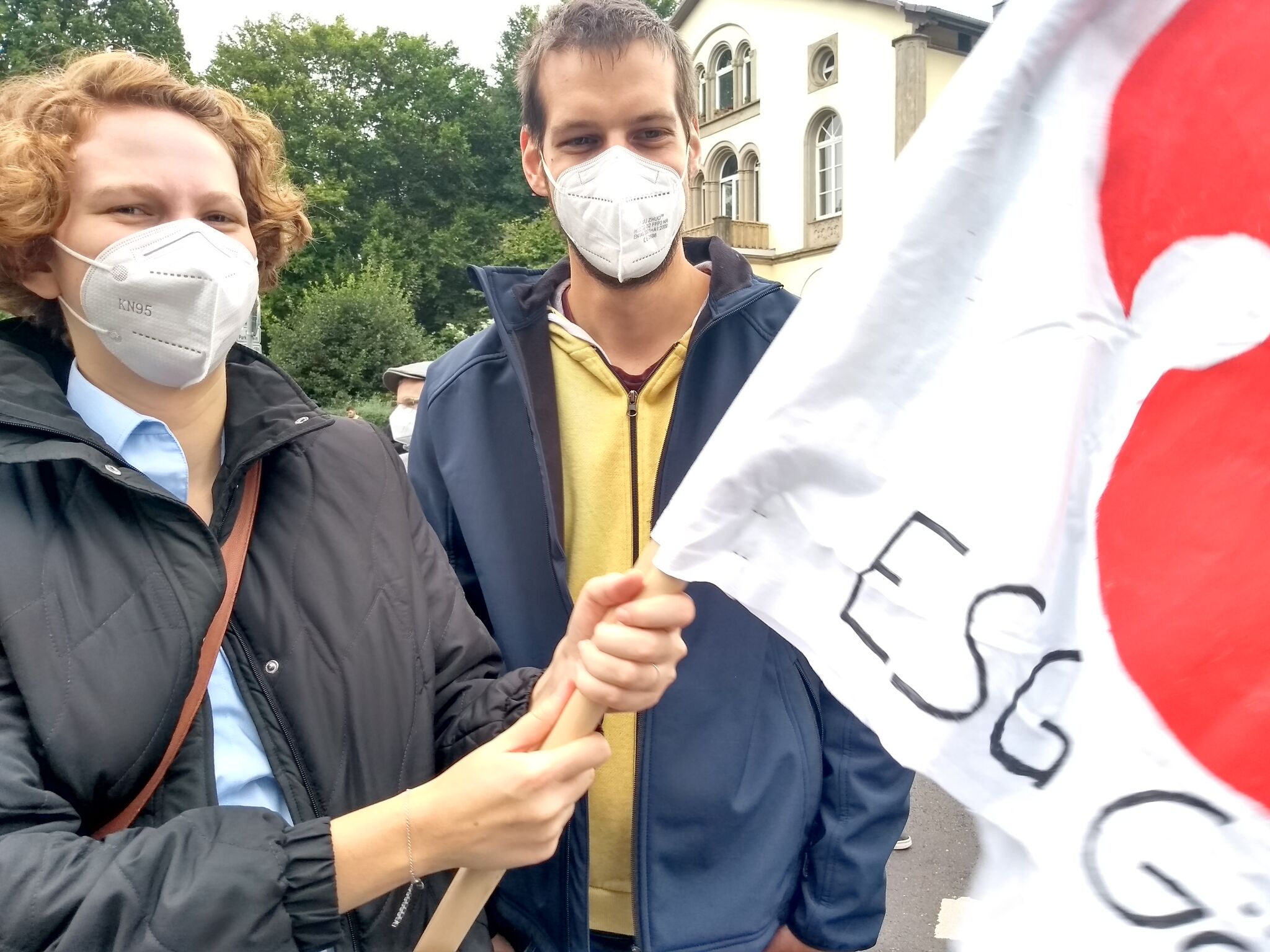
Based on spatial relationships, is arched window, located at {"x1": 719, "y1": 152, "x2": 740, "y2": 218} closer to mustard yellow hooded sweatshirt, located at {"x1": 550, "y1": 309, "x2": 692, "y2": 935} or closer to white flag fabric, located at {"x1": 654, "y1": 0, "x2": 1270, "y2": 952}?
mustard yellow hooded sweatshirt, located at {"x1": 550, "y1": 309, "x2": 692, "y2": 935}

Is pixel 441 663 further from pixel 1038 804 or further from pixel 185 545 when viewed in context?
pixel 1038 804

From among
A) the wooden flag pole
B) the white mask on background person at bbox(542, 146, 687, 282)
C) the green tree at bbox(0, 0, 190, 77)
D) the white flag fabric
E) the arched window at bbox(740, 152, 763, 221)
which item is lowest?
the wooden flag pole

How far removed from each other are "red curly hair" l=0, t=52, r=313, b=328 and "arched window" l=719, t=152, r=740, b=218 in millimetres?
20238

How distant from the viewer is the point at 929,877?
3660mm

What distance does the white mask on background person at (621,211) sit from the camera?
5.85ft

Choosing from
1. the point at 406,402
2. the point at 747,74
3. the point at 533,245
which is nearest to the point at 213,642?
the point at 406,402

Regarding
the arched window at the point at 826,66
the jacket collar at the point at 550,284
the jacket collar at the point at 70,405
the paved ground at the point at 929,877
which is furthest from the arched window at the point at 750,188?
the jacket collar at the point at 70,405

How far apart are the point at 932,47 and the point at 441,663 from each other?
60.9ft

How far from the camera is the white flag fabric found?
86 centimetres

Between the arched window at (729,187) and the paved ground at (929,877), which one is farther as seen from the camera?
the arched window at (729,187)

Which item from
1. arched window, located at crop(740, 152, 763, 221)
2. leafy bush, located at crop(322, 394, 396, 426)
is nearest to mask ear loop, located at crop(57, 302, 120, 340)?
leafy bush, located at crop(322, 394, 396, 426)

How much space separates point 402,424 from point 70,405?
19.8 ft

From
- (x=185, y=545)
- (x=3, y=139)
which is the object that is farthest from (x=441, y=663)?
(x=3, y=139)

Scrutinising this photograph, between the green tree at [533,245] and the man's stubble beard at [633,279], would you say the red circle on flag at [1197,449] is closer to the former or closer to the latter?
the man's stubble beard at [633,279]
